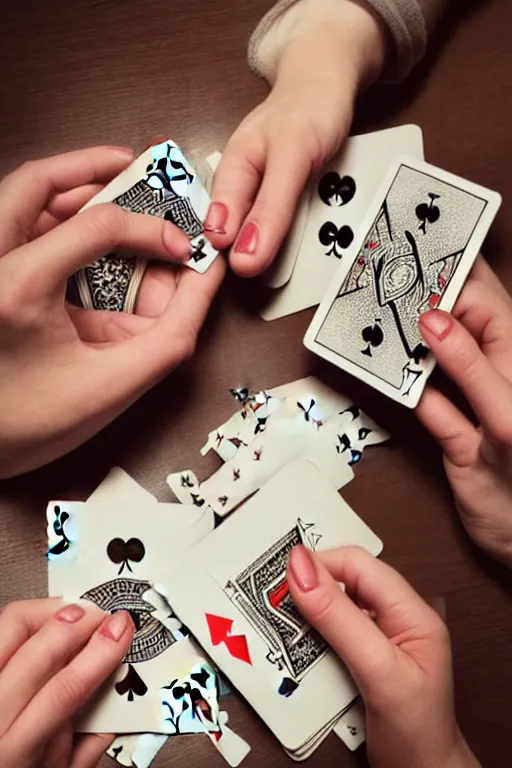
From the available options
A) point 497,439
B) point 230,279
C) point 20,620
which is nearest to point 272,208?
point 230,279

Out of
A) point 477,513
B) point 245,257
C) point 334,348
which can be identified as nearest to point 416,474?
point 477,513

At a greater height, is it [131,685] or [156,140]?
[156,140]

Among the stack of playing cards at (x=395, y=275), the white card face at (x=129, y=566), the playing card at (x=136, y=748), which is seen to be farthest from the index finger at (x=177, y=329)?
the playing card at (x=136, y=748)

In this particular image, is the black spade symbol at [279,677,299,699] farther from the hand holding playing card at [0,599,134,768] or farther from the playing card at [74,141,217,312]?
the playing card at [74,141,217,312]

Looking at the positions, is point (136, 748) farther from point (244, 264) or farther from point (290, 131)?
point (290, 131)

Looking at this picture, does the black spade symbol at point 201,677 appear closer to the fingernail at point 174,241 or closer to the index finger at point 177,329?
the index finger at point 177,329

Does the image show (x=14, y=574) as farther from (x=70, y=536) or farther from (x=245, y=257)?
(x=245, y=257)

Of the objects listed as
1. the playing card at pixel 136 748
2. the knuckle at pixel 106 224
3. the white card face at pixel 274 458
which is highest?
the knuckle at pixel 106 224
